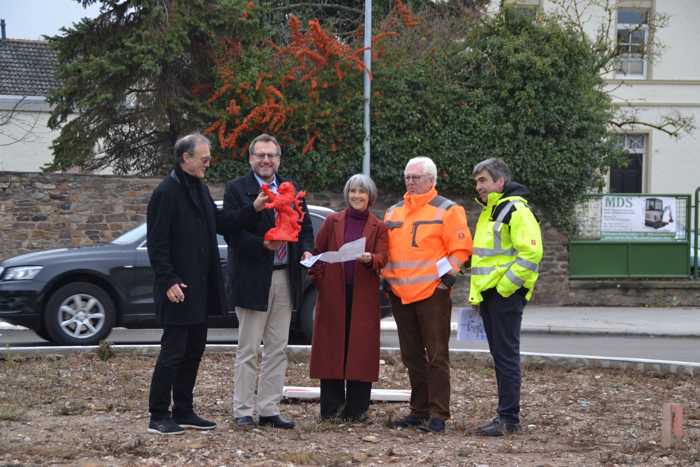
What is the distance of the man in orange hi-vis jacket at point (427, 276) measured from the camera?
741cm

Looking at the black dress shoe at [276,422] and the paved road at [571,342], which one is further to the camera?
the paved road at [571,342]

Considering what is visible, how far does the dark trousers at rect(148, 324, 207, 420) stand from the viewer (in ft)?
22.6

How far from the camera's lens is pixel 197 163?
6.99m

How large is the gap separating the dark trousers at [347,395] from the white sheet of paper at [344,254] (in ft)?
1.00

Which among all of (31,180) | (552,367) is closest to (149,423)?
(552,367)

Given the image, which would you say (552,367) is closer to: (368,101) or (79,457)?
(79,457)

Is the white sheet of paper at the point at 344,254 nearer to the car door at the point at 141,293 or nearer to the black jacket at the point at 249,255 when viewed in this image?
the black jacket at the point at 249,255

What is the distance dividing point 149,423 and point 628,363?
16.7ft

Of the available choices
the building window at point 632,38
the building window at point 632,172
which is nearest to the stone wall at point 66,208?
the building window at point 632,38

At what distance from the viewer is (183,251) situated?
693 cm

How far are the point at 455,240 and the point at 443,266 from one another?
0.21 metres

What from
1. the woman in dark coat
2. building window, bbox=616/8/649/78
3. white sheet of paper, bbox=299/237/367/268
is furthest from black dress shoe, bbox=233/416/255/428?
building window, bbox=616/8/649/78

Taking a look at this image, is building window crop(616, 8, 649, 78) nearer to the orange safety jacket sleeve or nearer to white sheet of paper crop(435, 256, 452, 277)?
the orange safety jacket sleeve

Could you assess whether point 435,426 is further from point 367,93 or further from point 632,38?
point 632,38
